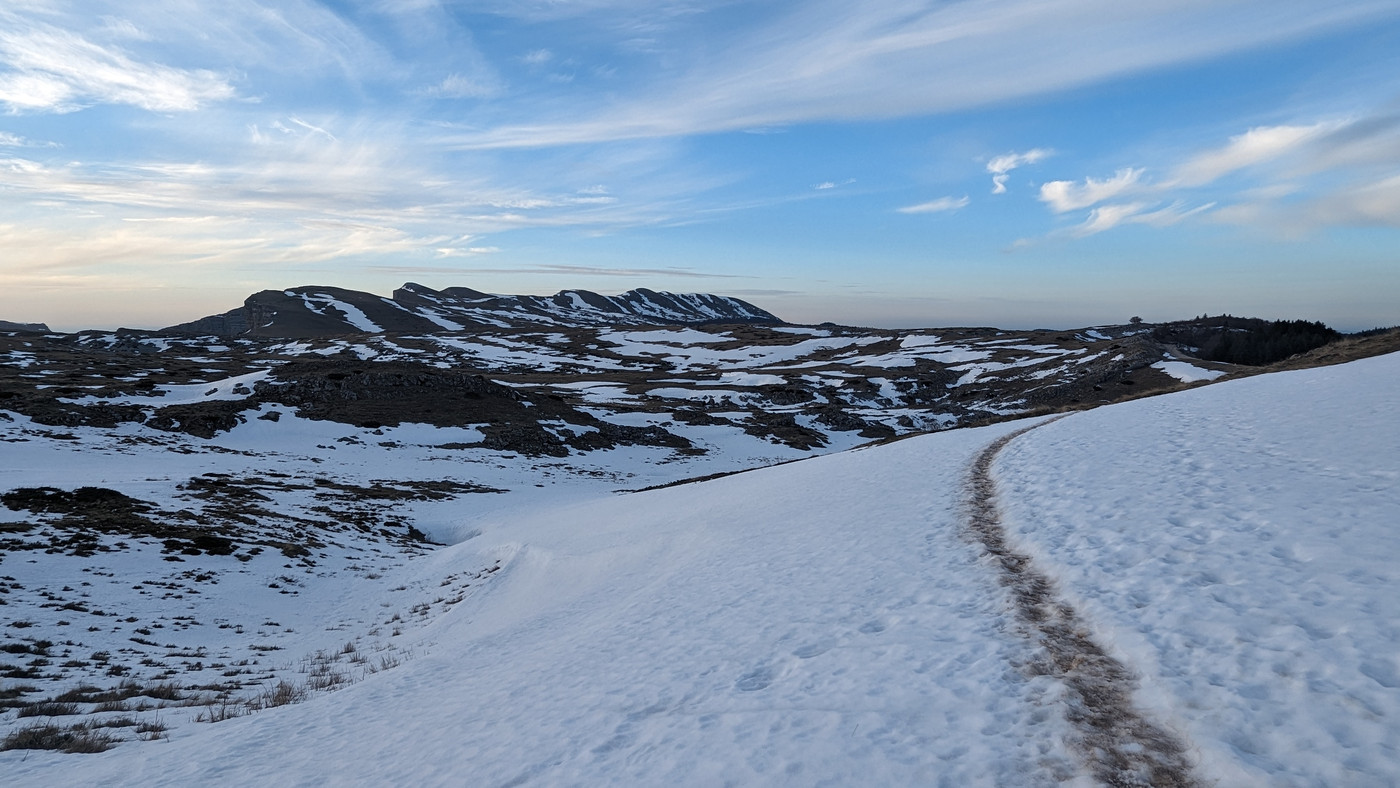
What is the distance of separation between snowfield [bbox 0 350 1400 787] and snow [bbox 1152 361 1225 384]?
163 ft

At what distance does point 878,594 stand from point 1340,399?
72.9 feet

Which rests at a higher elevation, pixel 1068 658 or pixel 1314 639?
pixel 1314 639

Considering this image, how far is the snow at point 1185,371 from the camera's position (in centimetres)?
6066

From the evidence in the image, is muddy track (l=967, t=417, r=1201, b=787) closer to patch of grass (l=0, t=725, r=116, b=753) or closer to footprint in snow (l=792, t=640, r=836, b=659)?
footprint in snow (l=792, t=640, r=836, b=659)

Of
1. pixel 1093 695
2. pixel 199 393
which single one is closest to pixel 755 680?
pixel 1093 695

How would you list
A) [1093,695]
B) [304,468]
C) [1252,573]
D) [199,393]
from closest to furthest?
[1093,695] → [1252,573] → [304,468] → [199,393]

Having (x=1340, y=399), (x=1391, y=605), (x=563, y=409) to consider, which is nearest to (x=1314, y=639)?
(x=1391, y=605)

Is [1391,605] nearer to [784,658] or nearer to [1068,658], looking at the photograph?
[1068,658]

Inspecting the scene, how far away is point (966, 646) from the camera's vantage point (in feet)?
27.8

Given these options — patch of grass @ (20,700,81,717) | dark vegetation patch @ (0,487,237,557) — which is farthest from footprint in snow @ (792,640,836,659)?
dark vegetation patch @ (0,487,237,557)

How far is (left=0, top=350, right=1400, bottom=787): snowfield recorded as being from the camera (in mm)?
6273

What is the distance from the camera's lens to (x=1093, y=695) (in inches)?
274

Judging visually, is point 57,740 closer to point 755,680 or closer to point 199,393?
point 755,680

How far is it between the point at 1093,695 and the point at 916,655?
6.60 ft
